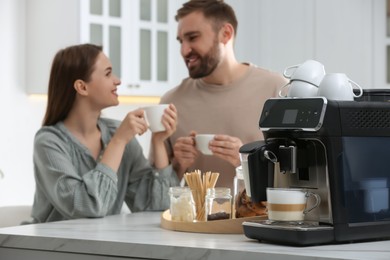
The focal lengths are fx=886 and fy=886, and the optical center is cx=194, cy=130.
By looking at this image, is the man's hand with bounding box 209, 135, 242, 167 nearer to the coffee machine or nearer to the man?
the man

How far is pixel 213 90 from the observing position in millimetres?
3508

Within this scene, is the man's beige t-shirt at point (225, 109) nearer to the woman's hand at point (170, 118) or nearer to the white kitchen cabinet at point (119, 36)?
the woman's hand at point (170, 118)

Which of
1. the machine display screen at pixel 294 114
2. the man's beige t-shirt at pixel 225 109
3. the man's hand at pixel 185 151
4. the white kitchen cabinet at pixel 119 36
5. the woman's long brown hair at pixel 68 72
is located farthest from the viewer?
the white kitchen cabinet at pixel 119 36

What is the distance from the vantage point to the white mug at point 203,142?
3.06 meters

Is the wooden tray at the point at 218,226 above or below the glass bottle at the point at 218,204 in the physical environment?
below

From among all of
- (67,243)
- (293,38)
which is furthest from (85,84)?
(293,38)

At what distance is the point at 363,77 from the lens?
4.96 metres

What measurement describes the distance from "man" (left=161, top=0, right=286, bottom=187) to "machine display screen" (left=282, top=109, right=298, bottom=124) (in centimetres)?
121

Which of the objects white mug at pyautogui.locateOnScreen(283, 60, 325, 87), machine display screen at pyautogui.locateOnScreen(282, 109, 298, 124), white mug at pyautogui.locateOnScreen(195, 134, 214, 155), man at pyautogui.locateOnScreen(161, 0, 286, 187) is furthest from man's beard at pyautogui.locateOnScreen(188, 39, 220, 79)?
machine display screen at pyautogui.locateOnScreen(282, 109, 298, 124)

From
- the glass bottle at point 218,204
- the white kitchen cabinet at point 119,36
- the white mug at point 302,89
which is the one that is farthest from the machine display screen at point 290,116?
the white kitchen cabinet at point 119,36

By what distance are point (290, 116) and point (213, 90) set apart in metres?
1.43

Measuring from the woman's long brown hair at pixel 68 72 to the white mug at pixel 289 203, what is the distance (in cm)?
134

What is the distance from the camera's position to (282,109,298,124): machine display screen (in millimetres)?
2084

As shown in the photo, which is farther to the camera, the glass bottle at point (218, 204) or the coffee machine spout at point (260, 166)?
the glass bottle at point (218, 204)
